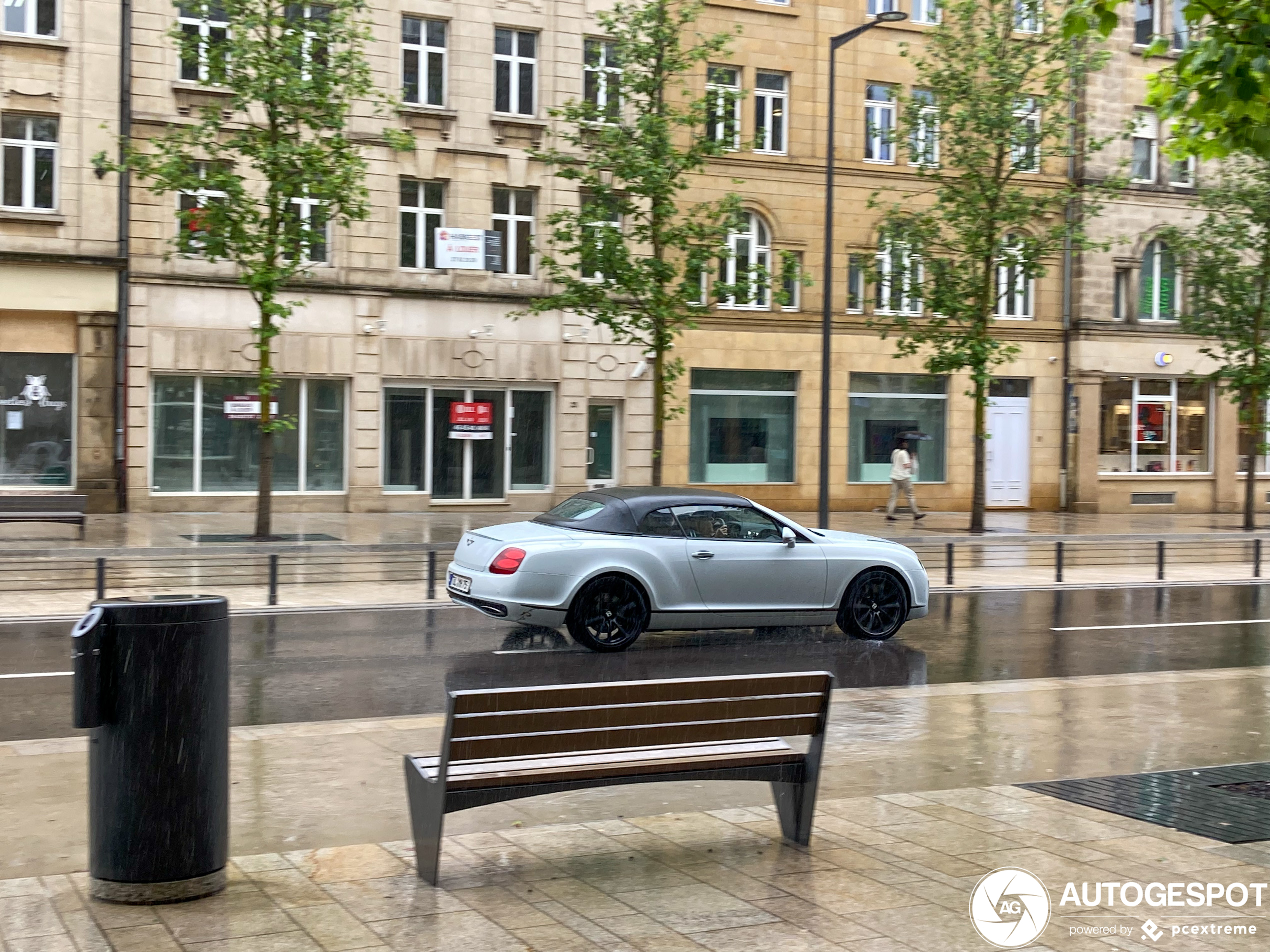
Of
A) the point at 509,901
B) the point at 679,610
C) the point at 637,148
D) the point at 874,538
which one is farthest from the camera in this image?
the point at 637,148

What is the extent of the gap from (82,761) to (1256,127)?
7.38 meters

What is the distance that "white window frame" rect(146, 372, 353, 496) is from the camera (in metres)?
28.1

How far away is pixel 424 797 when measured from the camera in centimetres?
578

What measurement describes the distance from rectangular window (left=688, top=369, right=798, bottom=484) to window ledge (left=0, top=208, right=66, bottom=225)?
1382 cm

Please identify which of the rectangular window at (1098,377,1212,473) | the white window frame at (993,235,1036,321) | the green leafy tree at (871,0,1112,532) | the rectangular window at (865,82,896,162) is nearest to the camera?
the green leafy tree at (871,0,1112,532)

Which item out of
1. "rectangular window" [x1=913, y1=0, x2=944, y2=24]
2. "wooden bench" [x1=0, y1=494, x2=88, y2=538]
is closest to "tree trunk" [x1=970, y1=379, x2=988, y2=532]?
"rectangular window" [x1=913, y1=0, x2=944, y2=24]

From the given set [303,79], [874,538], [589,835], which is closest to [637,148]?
[303,79]

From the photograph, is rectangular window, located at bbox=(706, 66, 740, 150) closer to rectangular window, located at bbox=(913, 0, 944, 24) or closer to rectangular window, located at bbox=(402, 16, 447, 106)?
rectangular window, located at bbox=(913, 0, 944, 24)

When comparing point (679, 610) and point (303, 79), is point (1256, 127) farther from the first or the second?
point (303, 79)

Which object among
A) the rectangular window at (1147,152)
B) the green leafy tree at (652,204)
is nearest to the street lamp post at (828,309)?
the green leafy tree at (652,204)

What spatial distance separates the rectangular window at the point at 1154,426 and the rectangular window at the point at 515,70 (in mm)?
16868

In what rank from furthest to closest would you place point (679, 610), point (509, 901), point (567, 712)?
1. point (679, 610)
2. point (567, 712)
3. point (509, 901)

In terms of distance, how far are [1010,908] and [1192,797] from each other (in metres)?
2.39

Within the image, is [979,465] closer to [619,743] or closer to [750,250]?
[750,250]
